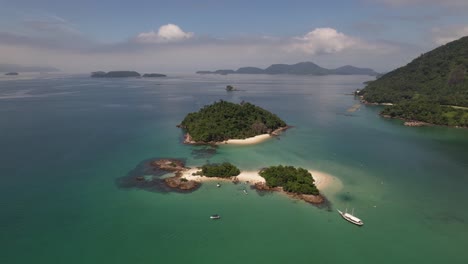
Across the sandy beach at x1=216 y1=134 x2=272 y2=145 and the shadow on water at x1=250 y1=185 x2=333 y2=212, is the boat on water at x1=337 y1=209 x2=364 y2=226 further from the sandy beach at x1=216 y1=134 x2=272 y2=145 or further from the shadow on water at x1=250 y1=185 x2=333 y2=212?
the sandy beach at x1=216 y1=134 x2=272 y2=145

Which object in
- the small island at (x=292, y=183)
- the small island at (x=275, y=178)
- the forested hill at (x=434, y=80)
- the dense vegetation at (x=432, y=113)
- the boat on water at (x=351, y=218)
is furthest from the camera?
the forested hill at (x=434, y=80)

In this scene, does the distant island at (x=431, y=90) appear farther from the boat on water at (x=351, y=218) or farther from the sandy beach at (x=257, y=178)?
the boat on water at (x=351, y=218)

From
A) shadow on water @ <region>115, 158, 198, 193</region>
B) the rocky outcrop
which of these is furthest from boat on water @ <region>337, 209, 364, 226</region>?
shadow on water @ <region>115, 158, 198, 193</region>

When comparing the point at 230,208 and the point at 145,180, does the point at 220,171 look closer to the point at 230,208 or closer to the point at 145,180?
the point at 230,208

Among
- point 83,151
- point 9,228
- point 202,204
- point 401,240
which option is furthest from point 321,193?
point 83,151

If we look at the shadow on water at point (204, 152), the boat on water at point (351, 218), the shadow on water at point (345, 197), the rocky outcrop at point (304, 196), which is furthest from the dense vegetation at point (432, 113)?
the boat on water at point (351, 218)

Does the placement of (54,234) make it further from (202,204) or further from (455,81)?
(455,81)

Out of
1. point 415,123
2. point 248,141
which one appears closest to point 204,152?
point 248,141
